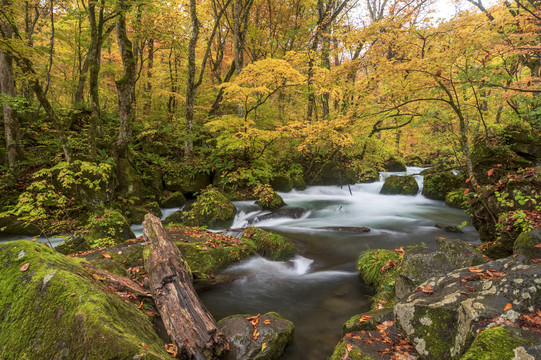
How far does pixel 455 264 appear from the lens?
355 centimetres

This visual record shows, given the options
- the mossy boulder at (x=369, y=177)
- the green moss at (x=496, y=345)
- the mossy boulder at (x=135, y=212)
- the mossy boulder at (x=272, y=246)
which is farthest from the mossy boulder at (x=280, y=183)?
the green moss at (x=496, y=345)

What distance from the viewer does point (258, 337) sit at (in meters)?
3.28

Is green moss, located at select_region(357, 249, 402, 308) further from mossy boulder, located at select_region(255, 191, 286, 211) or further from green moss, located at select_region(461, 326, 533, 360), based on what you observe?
mossy boulder, located at select_region(255, 191, 286, 211)

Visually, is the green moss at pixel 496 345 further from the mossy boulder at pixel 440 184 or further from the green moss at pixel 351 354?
the mossy boulder at pixel 440 184

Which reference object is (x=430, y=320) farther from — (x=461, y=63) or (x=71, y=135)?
(x=71, y=135)

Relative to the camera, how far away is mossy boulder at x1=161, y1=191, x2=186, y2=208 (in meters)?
10.4

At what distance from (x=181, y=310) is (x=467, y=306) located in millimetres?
2926

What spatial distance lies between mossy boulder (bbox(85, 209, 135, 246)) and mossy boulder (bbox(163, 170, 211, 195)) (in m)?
4.20

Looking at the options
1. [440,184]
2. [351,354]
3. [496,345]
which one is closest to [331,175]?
[440,184]

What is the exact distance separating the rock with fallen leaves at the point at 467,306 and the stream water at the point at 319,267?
5.47 feet

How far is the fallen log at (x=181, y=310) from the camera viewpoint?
2.76 metres

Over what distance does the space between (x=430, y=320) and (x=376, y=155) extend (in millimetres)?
12956

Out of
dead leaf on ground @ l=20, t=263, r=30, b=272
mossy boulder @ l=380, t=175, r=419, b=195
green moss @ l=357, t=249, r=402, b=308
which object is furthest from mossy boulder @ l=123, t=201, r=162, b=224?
mossy boulder @ l=380, t=175, r=419, b=195

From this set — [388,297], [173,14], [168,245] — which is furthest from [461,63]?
[173,14]
